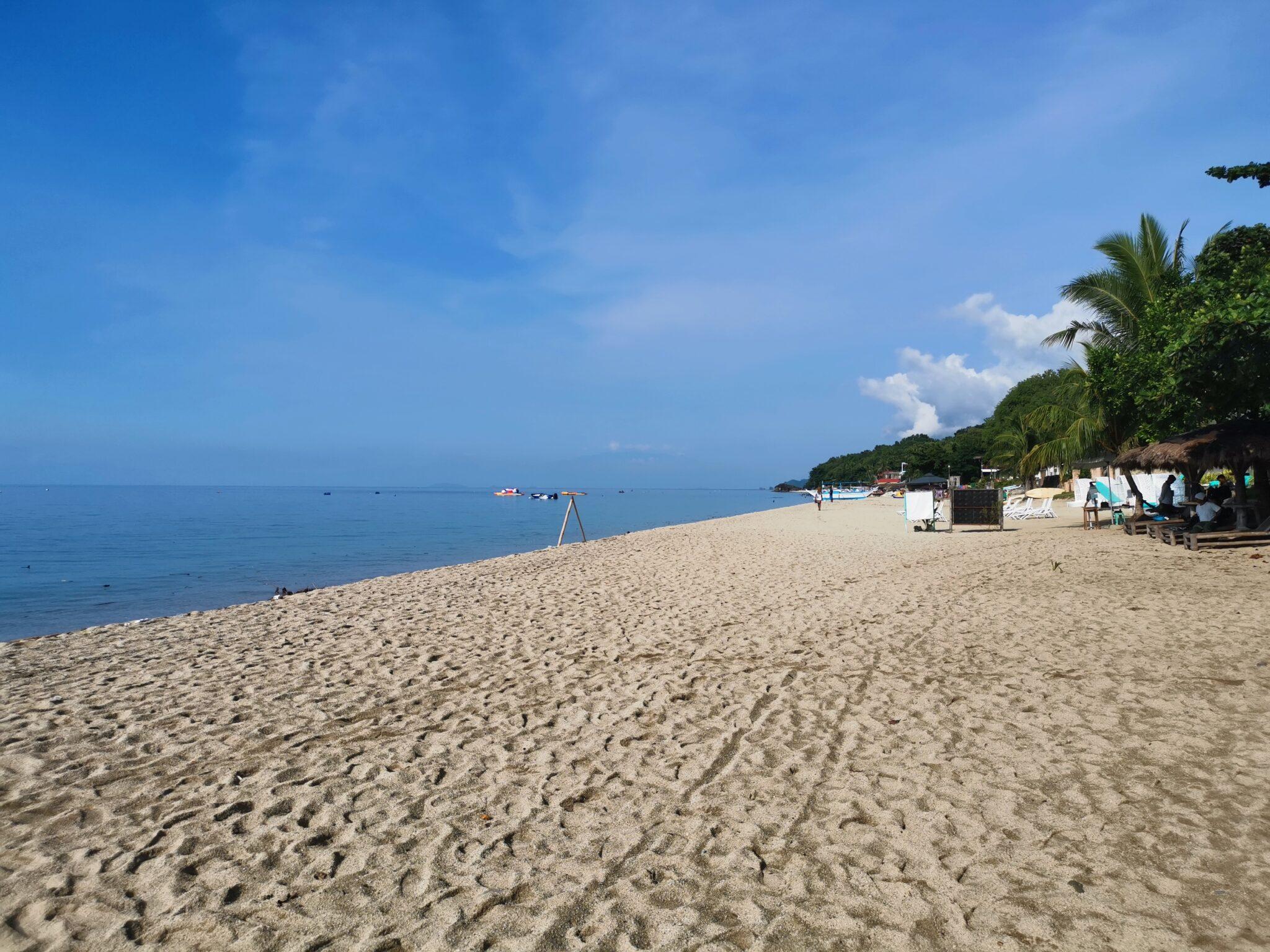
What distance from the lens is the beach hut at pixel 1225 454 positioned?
12475 mm

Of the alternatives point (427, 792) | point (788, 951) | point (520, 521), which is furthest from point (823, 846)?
point (520, 521)

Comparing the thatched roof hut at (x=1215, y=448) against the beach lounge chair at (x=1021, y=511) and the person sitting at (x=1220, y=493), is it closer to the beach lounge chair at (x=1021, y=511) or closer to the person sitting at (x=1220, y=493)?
the person sitting at (x=1220, y=493)

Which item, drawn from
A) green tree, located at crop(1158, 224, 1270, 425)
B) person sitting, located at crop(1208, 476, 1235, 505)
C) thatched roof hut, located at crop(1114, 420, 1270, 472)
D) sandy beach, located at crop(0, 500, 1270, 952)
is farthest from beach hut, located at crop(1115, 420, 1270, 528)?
sandy beach, located at crop(0, 500, 1270, 952)

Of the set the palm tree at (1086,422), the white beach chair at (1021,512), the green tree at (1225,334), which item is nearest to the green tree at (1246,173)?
the green tree at (1225,334)

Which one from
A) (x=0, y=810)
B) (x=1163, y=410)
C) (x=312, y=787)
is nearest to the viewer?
(x=0, y=810)

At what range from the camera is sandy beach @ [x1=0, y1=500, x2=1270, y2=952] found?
2.61 metres

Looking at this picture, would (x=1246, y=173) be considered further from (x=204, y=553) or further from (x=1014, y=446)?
(x=1014, y=446)

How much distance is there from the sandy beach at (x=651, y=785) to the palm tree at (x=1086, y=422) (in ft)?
38.7

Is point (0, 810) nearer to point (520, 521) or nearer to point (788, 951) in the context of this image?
point (788, 951)

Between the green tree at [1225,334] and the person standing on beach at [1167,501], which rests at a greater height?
the green tree at [1225,334]

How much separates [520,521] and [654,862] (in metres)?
41.5

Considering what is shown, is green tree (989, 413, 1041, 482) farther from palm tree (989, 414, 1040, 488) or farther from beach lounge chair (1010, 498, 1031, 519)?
beach lounge chair (1010, 498, 1031, 519)

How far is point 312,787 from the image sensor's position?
3.71 m

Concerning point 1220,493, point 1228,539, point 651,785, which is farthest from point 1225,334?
point 651,785
